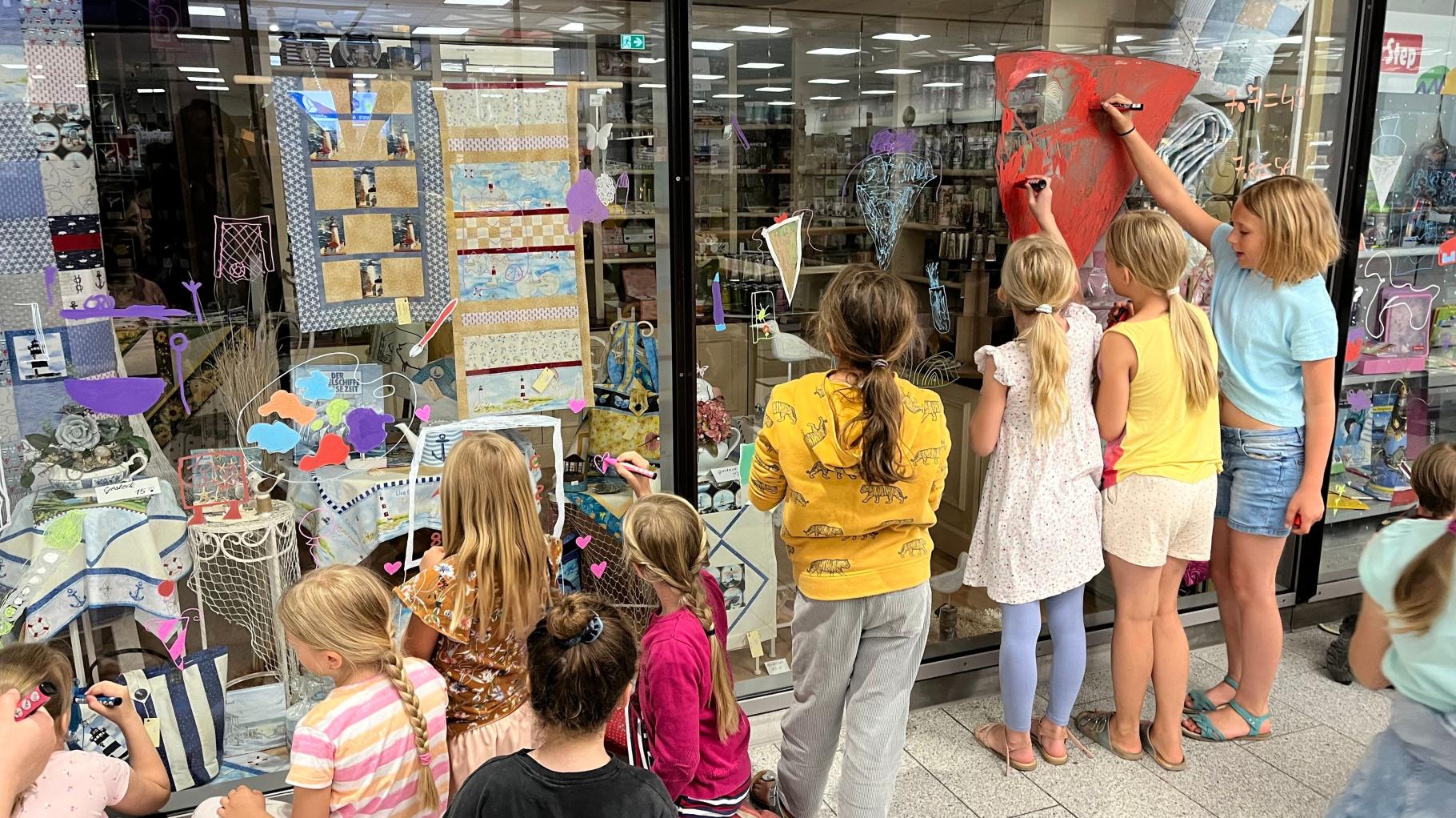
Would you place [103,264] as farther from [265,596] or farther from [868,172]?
[868,172]

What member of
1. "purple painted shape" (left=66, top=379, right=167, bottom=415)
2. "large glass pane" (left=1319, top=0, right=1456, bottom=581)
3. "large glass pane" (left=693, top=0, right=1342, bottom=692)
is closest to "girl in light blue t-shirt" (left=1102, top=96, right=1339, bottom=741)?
"large glass pane" (left=693, top=0, right=1342, bottom=692)

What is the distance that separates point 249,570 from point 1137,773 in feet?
7.84

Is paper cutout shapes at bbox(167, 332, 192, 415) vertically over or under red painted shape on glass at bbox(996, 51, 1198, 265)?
under

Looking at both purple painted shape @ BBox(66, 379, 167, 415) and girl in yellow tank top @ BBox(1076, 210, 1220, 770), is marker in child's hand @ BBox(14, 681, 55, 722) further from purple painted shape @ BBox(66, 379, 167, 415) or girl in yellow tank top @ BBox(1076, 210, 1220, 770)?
girl in yellow tank top @ BBox(1076, 210, 1220, 770)

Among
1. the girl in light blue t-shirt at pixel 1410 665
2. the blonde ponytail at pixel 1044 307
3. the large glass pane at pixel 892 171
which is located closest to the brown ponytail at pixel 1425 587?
the girl in light blue t-shirt at pixel 1410 665

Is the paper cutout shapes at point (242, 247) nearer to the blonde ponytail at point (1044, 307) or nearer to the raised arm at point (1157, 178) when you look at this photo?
the blonde ponytail at point (1044, 307)

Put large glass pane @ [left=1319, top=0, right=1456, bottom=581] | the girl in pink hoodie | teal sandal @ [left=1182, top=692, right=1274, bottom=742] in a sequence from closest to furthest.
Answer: the girl in pink hoodie, teal sandal @ [left=1182, top=692, right=1274, bottom=742], large glass pane @ [left=1319, top=0, right=1456, bottom=581]

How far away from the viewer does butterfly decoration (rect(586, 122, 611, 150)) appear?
9.12 ft

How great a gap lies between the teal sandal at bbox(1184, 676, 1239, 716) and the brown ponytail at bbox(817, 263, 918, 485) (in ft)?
5.39

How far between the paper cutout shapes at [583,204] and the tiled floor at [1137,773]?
59.7 inches

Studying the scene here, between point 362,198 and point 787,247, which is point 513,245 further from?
point 787,247

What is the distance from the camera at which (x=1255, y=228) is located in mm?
2871

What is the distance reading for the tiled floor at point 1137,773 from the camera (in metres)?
2.76

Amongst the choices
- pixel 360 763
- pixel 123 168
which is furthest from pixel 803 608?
pixel 123 168
